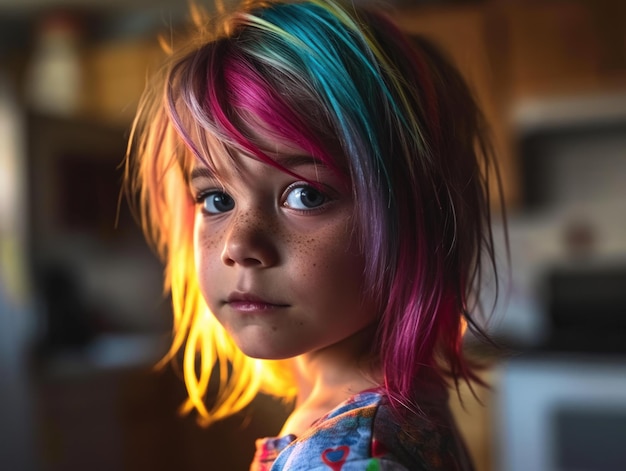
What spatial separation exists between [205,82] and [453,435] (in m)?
0.20

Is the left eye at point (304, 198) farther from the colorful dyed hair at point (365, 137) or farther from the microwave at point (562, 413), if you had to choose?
the microwave at point (562, 413)

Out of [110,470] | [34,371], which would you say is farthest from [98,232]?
[110,470]

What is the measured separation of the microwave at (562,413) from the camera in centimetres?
142

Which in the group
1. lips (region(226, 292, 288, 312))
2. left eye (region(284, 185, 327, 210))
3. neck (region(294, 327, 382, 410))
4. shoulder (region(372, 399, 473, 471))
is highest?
left eye (region(284, 185, 327, 210))

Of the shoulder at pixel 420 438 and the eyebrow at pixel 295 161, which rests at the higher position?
the eyebrow at pixel 295 161

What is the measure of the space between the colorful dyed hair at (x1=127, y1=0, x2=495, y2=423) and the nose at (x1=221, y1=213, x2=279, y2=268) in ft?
0.08

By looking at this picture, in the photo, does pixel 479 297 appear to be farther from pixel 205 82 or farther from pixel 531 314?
pixel 531 314

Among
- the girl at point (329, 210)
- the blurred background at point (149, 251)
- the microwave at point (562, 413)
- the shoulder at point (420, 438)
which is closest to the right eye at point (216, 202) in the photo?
the girl at point (329, 210)

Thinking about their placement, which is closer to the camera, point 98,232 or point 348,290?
point 348,290

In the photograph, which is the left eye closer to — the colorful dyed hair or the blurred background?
the colorful dyed hair

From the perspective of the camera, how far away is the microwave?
1419 mm

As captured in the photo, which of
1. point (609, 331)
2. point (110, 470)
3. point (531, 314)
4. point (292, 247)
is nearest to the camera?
point (292, 247)

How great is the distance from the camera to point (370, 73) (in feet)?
0.98

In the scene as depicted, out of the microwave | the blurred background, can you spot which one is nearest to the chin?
the blurred background
